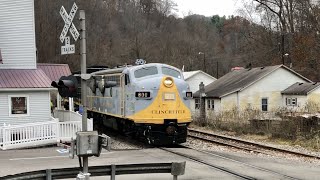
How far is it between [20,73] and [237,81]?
25.3 m

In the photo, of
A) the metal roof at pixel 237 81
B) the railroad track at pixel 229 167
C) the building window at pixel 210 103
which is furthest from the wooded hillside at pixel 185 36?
the railroad track at pixel 229 167

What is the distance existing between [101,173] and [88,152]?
0.96m

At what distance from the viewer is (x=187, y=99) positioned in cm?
1855

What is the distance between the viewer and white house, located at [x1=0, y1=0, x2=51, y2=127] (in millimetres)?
21656

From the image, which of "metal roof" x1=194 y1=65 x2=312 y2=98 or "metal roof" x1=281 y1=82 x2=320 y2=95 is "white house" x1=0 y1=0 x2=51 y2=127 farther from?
"metal roof" x1=281 y1=82 x2=320 y2=95

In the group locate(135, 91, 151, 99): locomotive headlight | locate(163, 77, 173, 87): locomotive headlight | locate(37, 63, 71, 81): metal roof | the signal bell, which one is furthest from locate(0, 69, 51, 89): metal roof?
the signal bell

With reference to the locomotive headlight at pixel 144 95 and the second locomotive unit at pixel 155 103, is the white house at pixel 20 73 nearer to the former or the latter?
the second locomotive unit at pixel 155 103

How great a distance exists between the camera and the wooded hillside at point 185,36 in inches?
2566

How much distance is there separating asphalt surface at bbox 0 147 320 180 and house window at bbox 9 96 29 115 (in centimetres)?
442

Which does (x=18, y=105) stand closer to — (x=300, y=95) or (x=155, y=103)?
(x=155, y=103)

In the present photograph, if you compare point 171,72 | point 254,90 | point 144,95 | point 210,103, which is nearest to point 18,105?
point 144,95

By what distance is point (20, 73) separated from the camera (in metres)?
23.0

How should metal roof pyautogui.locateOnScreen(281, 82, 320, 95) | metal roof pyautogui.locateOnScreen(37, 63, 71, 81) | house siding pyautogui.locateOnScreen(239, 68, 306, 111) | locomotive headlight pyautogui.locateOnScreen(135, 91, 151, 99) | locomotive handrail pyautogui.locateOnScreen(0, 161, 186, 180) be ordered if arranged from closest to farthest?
locomotive handrail pyautogui.locateOnScreen(0, 161, 186, 180)
locomotive headlight pyautogui.locateOnScreen(135, 91, 151, 99)
metal roof pyautogui.locateOnScreen(37, 63, 71, 81)
metal roof pyautogui.locateOnScreen(281, 82, 320, 95)
house siding pyautogui.locateOnScreen(239, 68, 306, 111)

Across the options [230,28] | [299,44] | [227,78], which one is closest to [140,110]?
[227,78]
